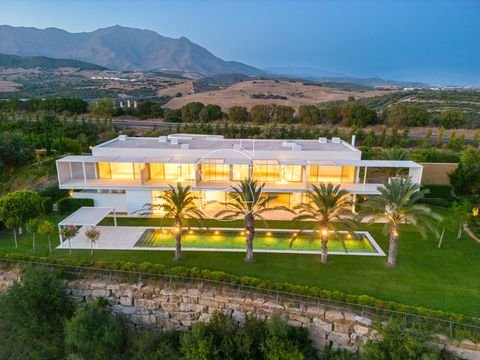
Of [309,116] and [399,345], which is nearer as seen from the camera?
[399,345]

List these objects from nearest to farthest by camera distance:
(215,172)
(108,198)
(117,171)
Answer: (108,198) < (215,172) < (117,171)

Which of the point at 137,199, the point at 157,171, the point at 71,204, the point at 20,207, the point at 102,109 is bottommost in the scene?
the point at 71,204

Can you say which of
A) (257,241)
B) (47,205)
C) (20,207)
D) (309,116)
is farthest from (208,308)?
(309,116)

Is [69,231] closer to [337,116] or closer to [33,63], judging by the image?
[337,116]

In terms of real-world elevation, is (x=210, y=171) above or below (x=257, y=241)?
above

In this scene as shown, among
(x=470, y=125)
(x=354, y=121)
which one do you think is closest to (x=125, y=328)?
(x=354, y=121)

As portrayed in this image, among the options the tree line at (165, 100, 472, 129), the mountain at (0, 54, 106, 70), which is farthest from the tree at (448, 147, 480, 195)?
the mountain at (0, 54, 106, 70)
